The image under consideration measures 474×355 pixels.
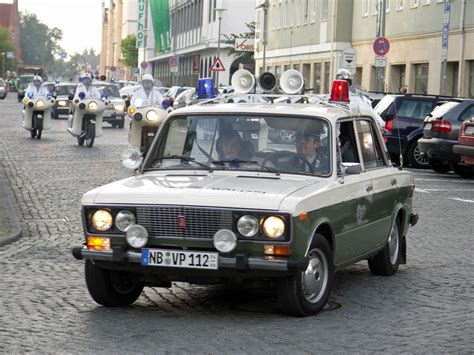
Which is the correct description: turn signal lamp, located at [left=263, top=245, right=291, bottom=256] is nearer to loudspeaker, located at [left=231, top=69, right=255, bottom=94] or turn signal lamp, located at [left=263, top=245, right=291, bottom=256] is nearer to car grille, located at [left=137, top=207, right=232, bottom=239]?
car grille, located at [left=137, top=207, right=232, bottom=239]

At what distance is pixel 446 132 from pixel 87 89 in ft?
39.4

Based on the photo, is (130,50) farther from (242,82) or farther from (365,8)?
(242,82)

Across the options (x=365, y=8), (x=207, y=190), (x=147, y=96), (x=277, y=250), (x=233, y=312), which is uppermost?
(x=365, y=8)

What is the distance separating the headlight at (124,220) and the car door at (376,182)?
215cm

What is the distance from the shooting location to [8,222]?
1561 cm

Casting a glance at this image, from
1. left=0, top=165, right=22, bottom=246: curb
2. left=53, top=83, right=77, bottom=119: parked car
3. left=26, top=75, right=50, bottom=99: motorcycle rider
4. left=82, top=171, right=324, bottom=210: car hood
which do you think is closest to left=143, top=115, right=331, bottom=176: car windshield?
left=82, top=171, right=324, bottom=210: car hood

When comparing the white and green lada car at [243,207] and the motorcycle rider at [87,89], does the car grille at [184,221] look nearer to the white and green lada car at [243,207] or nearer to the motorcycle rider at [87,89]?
the white and green lada car at [243,207]

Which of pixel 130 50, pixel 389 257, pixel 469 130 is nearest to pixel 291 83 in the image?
pixel 389 257

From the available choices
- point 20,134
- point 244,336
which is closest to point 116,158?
point 20,134

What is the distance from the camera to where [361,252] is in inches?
413

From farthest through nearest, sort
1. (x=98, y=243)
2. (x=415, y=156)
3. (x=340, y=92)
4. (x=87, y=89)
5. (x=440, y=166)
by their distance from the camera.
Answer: (x=87, y=89)
(x=415, y=156)
(x=440, y=166)
(x=340, y=92)
(x=98, y=243)

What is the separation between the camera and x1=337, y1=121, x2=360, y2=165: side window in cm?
1056

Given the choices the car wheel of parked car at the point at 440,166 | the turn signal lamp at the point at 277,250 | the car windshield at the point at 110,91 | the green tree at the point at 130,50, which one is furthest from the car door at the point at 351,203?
the green tree at the point at 130,50

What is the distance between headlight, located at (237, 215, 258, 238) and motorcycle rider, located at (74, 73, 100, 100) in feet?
88.5
